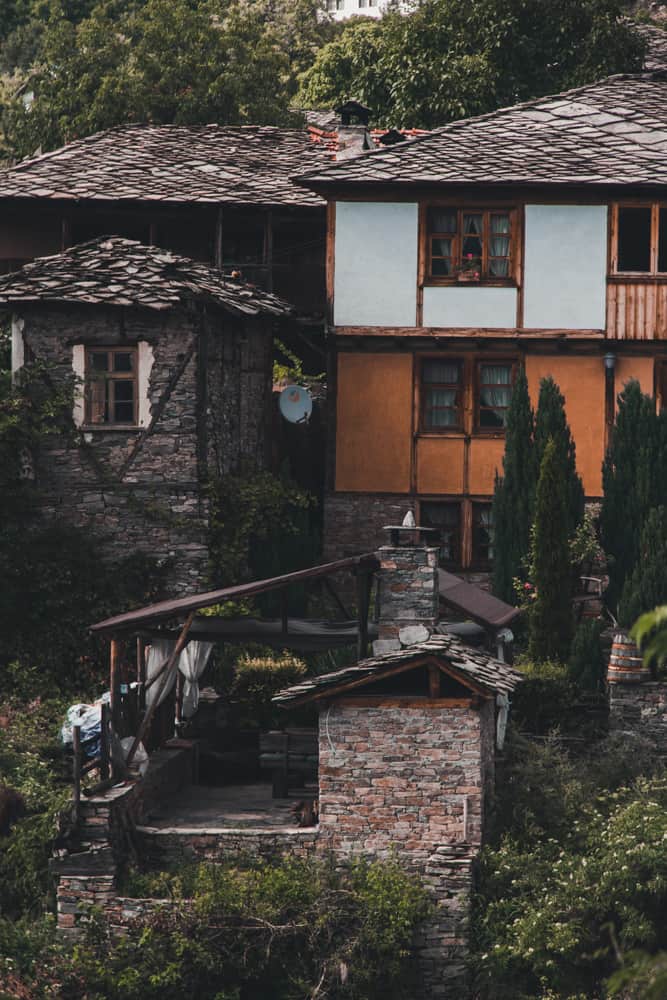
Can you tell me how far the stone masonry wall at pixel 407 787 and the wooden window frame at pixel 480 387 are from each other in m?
9.51

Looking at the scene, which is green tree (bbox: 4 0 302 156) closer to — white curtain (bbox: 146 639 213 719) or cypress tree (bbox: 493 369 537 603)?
cypress tree (bbox: 493 369 537 603)

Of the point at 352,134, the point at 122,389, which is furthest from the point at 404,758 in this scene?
the point at 352,134

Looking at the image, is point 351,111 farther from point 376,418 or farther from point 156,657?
point 156,657

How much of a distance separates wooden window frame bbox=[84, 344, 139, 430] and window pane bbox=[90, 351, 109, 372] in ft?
0.06

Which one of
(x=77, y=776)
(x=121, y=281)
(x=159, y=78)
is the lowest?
(x=77, y=776)

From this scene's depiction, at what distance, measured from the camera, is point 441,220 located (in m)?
27.1

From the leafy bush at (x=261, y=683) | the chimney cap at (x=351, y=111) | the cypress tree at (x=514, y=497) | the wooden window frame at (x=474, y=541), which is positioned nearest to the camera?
the leafy bush at (x=261, y=683)

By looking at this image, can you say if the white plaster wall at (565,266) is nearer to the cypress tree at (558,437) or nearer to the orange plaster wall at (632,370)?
the orange plaster wall at (632,370)

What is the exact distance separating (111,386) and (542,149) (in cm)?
824

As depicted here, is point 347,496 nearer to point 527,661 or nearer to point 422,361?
point 422,361

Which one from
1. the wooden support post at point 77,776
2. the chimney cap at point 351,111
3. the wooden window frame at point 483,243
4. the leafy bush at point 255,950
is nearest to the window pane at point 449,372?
the wooden window frame at point 483,243

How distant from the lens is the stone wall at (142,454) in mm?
23844

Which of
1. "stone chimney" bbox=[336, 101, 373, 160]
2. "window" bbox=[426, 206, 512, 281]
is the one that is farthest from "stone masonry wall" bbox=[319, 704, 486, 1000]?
"stone chimney" bbox=[336, 101, 373, 160]

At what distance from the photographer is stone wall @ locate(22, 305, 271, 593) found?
2384 centimetres
